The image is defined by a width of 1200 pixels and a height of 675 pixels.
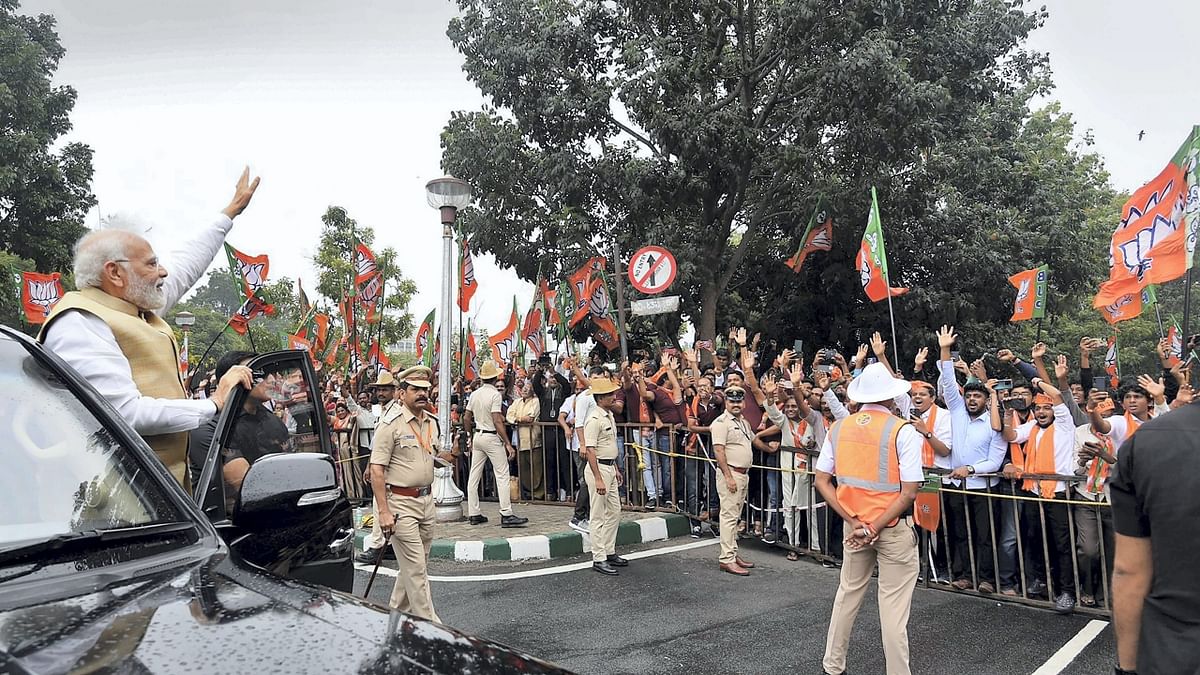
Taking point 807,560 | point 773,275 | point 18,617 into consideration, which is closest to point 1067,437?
point 807,560

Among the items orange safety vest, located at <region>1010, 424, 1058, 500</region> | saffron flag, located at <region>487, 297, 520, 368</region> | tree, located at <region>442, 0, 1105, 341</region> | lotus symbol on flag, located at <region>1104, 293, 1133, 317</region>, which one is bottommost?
orange safety vest, located at <region>1010, 424, 1058, 500</region>

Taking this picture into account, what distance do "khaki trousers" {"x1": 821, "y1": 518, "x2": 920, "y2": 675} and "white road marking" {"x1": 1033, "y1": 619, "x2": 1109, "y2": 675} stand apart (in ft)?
3.47

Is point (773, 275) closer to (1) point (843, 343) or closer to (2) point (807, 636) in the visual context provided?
(1) point (843, 343)

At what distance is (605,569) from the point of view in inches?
290

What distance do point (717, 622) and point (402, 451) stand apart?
99.0 inches

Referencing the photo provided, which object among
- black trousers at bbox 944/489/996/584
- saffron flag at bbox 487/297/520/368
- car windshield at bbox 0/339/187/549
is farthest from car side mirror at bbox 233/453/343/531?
saffron flag at bbox 487/297/520/368

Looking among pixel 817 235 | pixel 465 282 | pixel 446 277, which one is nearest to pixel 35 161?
pixel 465 282

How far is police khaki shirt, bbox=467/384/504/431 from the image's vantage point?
9898 millimetres

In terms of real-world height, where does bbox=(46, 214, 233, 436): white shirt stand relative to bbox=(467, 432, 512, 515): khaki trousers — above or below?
above

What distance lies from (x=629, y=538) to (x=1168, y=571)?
6667mm

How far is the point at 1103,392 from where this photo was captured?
7020 mm

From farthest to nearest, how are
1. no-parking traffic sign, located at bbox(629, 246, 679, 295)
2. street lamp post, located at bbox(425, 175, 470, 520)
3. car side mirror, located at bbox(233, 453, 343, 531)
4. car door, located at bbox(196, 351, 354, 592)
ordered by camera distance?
no-parking traffic sign, located at bbox(629, 246, 679, 295), street lamp post, located at bbox(425, 175, 470, 520), car door, located at bbox(196, 351, 354, 592), car side mirror, located at bbox(233, 453, 343, 531)

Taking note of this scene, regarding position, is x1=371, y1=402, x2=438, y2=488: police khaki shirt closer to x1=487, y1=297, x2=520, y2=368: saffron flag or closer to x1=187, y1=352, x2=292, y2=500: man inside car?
x1=187, y1=352, x2=292, y2=500: man inside car

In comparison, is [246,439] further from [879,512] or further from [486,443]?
[486,443]
